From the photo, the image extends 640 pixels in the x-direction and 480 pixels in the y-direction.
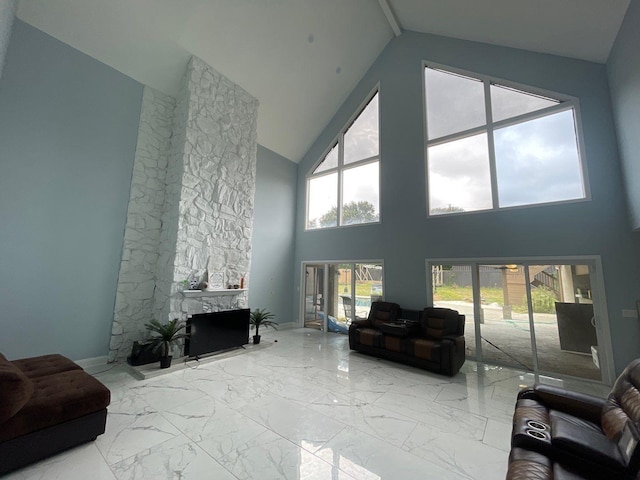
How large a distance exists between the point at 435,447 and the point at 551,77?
19.3ft

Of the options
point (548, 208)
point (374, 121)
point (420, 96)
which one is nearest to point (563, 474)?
point (548, 208)

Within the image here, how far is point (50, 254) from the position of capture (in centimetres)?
371

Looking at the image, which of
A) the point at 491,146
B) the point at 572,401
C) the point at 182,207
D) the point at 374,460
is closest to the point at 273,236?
the point at 182,207

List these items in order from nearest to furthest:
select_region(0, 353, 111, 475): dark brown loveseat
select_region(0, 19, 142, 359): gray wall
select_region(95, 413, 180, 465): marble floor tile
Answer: select_region(0, 353, 111, 475): dark brown loveseat < select_region(95, 413, 180, 465): marble floor tile < select_region(0, 19, 142, 359): gray wall

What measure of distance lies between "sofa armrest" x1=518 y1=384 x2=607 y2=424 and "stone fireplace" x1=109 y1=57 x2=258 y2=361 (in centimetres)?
484

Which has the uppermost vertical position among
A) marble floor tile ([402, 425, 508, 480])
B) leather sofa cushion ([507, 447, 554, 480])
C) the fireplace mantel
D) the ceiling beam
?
the ceiling beam

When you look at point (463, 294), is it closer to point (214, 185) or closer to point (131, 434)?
point (131, 434)

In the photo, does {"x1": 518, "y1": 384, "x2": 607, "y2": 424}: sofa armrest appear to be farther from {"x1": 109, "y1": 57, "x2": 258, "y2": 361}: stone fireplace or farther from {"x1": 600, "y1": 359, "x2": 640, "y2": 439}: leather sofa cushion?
{"x1": 109, "y1": 57, "x2": 258, "y2": 361}: stone fireplace

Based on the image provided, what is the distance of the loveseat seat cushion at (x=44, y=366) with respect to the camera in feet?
8.45

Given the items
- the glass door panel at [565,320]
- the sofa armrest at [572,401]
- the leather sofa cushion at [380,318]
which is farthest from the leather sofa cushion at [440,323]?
the sofa armrest at [572,401]

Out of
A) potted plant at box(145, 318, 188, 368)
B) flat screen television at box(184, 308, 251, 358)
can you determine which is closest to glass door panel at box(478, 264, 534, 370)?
flat screen television at box(184, 308, 251, 358)

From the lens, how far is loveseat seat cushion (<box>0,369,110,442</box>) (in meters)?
1.93

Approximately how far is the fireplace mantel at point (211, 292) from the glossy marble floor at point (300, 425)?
1207mm

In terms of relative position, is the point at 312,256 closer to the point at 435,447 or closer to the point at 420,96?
the point at 420,96
